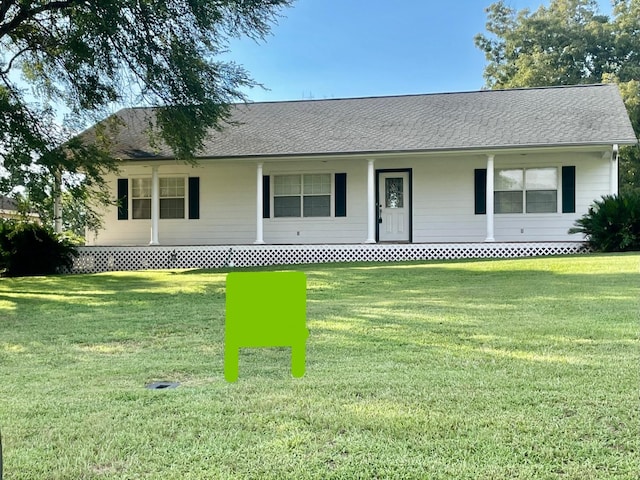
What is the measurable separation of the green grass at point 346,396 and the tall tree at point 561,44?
1079 inches

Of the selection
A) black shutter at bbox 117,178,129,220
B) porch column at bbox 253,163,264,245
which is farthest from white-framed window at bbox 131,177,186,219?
porch column at bbox 253,163,264,245

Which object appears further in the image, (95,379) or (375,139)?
(375,139)

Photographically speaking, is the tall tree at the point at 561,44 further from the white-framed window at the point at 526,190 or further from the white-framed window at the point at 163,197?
the white-framed window at the point at 163,197

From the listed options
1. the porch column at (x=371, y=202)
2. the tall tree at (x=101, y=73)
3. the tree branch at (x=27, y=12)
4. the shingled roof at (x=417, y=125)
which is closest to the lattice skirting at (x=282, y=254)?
the porch column at (x=371, y=202)

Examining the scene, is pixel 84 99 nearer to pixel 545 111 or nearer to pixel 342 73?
pixel 545 111

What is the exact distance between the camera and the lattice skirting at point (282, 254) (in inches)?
Answer: 523

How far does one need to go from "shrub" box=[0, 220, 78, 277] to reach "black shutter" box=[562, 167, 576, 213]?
13658 mm

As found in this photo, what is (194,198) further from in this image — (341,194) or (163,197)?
(341,194)

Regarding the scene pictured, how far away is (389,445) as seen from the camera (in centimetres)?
251

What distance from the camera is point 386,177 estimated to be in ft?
50.3

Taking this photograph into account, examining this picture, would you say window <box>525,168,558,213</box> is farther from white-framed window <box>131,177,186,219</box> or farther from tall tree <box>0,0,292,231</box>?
white-framed window <box>131,177,186,219</box>

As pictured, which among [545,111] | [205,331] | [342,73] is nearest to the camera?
[205,331]

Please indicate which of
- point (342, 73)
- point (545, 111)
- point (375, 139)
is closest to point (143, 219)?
point (375, 139)

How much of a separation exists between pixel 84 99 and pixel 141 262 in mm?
4914
